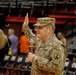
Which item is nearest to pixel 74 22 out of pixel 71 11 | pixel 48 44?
pixel 71 11

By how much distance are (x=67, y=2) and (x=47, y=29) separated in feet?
28.8

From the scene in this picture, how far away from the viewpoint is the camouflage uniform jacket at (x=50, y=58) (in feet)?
12.2

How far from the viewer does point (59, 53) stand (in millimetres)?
3756

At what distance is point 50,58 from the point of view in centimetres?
379

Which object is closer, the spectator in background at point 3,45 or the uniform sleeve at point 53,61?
the uniform sleeve at point 53,61

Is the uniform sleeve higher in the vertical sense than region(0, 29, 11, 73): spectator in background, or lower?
higher

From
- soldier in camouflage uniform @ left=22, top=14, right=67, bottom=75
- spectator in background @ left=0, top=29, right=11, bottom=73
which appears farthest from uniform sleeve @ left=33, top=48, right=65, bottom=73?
spectator in background @ left=0, top=29, right=11, bottom=73

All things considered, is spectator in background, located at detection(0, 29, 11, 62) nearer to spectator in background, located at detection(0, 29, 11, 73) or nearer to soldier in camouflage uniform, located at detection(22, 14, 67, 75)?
spectator in background, located at detection(0, 29, 11, 73)

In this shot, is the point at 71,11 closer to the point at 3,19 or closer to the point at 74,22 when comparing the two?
the point at 74,22

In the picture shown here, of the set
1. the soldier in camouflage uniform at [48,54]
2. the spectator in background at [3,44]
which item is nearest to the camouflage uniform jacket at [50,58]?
the soldier in camouflage uniform at [48,54]

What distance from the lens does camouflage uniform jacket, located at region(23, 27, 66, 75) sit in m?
3.72

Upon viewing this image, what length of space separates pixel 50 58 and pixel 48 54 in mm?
79

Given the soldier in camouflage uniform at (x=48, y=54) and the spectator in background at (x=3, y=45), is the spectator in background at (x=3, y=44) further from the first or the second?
the soldier in camouflage uniform at (x=48, y=54)

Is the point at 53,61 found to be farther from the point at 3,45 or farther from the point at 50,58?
the point at 3,45
